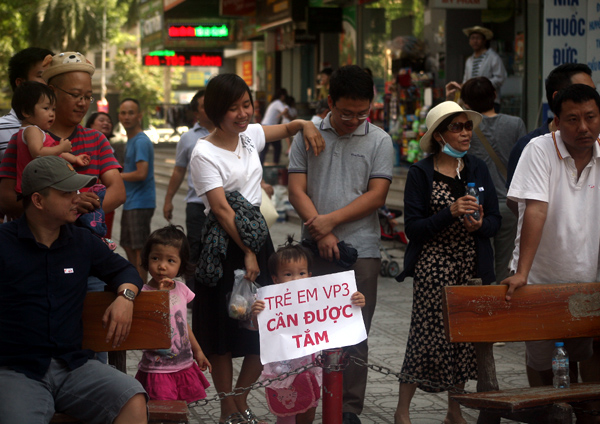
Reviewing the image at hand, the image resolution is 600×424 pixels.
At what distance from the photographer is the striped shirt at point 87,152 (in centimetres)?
445

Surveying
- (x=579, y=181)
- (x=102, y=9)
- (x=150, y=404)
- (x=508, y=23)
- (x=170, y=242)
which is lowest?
(x=150, y=404)

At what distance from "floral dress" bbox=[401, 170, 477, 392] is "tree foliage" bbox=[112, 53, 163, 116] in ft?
188

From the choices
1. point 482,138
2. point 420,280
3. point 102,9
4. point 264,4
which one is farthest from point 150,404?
point 102,9

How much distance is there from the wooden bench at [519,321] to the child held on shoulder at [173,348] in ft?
4.65

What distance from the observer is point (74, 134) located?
4.64 metres

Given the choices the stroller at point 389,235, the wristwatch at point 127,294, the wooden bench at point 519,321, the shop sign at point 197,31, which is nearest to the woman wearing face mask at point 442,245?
the wooden bench at point 519,321

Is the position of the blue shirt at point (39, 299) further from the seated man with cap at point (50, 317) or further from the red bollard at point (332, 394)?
the red bollard at point (332, 394)

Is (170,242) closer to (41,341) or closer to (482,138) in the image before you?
(41,341)

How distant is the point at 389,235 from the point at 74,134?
7055mm

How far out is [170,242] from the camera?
4.71 meters

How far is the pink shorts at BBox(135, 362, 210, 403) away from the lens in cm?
446

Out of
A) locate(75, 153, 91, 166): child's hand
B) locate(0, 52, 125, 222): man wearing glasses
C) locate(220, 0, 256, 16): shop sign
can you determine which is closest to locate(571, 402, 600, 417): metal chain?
locate(0, 52, 125, 222): man wearing glasses

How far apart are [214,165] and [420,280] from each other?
4.72 ft

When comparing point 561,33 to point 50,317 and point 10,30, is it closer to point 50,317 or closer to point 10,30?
point 50,317
